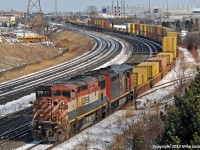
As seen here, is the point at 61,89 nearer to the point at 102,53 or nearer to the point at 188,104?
the point at 188,104

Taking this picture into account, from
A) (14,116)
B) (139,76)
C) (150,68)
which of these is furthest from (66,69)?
(14,116)

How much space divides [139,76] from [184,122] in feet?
69.5

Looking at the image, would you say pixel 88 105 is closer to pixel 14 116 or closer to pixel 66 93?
pixel 66 93

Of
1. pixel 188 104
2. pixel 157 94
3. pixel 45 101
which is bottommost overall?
pixel 157 94

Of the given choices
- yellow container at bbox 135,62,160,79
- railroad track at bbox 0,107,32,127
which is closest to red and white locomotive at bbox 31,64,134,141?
railroad track at bbox 0,107,32,127

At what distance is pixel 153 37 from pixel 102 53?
22.5m

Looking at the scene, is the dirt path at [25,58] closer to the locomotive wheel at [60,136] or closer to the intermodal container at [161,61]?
the intermodal container at [161,61]

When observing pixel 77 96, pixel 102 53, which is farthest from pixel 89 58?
pixel 77 96

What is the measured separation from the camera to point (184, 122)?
13055 mm

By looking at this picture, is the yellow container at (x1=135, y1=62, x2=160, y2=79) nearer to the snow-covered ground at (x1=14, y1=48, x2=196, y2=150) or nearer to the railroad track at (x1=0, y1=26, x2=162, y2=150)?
the snow-covered ground at (x1=14, y1=48, x2=196, y2=150)

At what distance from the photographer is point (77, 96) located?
21.2 metres

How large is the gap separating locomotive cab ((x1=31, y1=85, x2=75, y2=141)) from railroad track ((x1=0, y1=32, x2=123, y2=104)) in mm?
13600

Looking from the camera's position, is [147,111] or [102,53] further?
[102,53]

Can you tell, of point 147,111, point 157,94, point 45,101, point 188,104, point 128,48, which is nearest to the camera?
point 188,104
